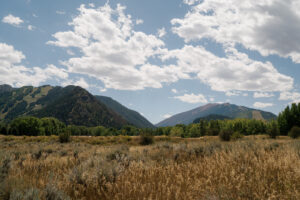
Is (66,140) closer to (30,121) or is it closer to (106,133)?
(30,121)

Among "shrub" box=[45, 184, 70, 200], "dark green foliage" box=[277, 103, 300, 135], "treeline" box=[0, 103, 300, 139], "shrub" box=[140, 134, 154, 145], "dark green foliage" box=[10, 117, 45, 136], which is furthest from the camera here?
"dark green foliage" box=[10, 117, 45, 136]

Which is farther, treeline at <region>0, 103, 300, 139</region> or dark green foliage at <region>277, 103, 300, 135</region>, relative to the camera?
dark green foliage at <region>277, 103, 300, 135</region>

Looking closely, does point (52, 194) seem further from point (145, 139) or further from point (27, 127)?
point (27, 127)

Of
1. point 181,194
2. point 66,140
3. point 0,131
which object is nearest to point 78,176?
point 181,194

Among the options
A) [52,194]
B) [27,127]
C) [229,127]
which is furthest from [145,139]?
[27,127]

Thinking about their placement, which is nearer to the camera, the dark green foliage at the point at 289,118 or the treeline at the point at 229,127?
the treeline at the point at 229,127

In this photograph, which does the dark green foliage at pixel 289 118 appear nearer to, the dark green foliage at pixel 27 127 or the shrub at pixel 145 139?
the shrub at pixel 145 139

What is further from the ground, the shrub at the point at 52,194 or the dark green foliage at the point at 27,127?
the shrub at the point at 52,194

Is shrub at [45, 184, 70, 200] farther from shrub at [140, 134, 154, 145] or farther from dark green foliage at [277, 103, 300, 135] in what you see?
dark green foliage at [277, 103, 300, 135]

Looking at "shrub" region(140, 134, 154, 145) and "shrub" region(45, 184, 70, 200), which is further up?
"shrub" region(45, 184, 70, 200)

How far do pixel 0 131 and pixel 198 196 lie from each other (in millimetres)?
116787

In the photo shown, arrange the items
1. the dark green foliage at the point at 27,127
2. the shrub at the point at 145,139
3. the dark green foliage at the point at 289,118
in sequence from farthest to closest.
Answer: the dark green foliage at the point at 27,127, the dark green foliage at the point at 289,118, the shrub at the point at 145,139

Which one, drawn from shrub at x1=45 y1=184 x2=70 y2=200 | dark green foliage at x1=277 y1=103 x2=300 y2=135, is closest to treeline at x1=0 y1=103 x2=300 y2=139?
dark green foliage at x1=277 y1=103 x2=300 y2=135

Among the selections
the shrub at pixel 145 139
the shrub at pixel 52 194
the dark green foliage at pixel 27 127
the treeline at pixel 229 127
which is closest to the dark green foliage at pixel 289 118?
the treeline at pixel 229 127
